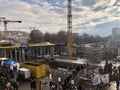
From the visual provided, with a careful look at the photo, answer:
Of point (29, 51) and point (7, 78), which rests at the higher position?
point (29, 51)

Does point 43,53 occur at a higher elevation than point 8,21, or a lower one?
lower

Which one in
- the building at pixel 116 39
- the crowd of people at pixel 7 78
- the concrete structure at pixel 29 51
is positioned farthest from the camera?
the building at pixel 116 39

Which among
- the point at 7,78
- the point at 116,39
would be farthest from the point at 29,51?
the point at 116,39

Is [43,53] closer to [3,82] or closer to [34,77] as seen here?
[34,77]

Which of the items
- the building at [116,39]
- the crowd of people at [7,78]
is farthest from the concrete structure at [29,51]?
the building at [116,39]

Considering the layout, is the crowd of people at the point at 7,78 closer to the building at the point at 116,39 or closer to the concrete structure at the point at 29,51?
the concrete structure at the point at 29,51

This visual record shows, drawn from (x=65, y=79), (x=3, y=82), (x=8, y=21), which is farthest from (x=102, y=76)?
(x=8, y=21)

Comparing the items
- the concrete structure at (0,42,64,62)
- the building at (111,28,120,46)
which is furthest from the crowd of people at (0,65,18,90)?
the building at (111,28,120,46)

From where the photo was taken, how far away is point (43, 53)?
37.2m

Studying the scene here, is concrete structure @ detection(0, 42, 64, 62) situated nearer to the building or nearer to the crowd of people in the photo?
the crowd of people

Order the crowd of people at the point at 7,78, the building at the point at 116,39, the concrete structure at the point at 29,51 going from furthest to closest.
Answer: the building at the point at 116,39, the concrete structure at the point at 29,51, the crowd of people at the point at 7,78

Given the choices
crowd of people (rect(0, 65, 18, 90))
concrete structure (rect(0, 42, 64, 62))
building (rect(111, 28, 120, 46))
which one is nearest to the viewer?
crowd of people (rect(0, 65, 18, 90))

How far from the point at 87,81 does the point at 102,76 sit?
1473mm

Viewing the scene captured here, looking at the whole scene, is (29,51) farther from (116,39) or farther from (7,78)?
(116,39)
